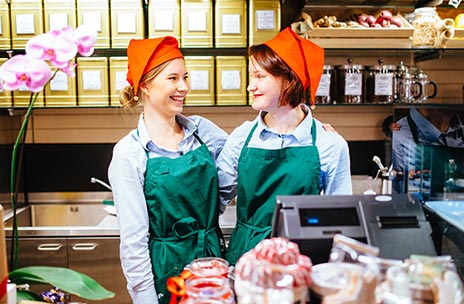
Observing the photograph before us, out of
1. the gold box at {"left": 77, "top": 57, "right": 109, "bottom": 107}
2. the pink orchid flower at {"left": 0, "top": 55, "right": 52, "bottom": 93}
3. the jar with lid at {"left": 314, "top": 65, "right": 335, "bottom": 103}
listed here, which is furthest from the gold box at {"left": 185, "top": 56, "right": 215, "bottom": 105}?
the pink orchid flower at {"left": 0, "top": 55, "right": 52, "bottom": 93}

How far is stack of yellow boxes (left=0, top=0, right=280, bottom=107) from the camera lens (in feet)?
8.91

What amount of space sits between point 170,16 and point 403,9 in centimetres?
139

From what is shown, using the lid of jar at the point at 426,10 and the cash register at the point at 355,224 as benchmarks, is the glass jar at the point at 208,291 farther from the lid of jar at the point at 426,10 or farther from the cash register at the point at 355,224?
the lid of jar at the point at 426,10

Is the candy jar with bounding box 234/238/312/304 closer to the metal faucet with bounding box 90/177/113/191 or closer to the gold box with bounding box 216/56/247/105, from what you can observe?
the gold box with bounding box 216/56/247/105

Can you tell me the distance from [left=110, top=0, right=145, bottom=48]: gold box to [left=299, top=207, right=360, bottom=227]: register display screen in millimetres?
2032

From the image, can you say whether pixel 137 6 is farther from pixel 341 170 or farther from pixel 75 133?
pixel 341 170

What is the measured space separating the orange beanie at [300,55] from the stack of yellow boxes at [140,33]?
107 centimetres

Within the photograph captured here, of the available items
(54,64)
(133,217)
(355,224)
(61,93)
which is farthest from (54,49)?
(61,93)

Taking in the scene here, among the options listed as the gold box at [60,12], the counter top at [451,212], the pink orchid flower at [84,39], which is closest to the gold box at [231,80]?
the gold box at [60,12]

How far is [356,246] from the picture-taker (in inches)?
32.9

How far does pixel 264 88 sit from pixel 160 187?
1.64ft

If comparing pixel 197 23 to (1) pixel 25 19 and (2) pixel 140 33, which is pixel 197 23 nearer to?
(2) pixel 140 33

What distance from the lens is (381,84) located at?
284 cm

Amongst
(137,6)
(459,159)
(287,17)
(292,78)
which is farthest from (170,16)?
(459,159)
